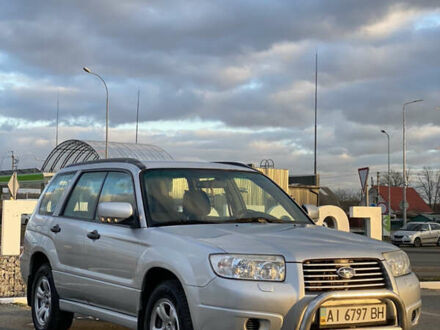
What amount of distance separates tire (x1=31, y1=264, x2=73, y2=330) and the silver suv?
0.05 ft

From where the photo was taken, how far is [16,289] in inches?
500

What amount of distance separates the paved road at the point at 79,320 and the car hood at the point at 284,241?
9.69ft

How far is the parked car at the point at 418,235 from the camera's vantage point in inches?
1555

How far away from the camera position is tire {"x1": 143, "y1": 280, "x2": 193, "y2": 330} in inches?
203

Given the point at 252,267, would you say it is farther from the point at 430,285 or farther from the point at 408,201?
the point at 408,201

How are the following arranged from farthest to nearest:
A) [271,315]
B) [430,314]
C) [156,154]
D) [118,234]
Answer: [156,154], [430,314], [118,234], [271,315]

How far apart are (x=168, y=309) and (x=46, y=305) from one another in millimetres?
2585

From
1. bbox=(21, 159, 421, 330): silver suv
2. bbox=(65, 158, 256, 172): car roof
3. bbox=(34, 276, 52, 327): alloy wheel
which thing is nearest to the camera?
bbox=(21, 159, 421, 330): silver suv

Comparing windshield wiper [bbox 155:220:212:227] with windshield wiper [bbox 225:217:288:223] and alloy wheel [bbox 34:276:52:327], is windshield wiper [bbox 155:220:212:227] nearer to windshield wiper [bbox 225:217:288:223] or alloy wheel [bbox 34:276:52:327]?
windshield wiper [bbox 225:217:288:223]

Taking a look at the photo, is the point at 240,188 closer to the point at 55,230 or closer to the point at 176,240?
the point at 176,240

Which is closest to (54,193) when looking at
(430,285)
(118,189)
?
(118,189)

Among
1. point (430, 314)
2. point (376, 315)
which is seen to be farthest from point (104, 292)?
point (430, 314)

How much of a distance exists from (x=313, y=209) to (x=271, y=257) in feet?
6.58

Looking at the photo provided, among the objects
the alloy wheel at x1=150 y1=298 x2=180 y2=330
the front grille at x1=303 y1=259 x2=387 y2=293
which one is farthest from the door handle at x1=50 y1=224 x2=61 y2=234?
the front grille at x1=303 y1=259 x2=387 y2=293
